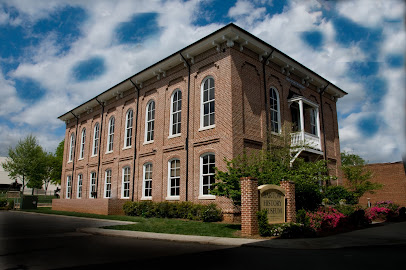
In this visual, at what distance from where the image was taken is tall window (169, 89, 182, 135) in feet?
67.7

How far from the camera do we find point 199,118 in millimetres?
18828

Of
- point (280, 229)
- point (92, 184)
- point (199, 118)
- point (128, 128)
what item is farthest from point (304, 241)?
point (92, 184)

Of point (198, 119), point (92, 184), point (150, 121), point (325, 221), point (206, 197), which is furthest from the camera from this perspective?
point (92, 184)

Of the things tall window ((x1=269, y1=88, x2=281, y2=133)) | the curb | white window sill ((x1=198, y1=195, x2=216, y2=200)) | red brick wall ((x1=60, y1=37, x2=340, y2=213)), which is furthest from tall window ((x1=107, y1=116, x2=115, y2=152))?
the curb

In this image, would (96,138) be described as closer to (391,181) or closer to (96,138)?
(96,138)

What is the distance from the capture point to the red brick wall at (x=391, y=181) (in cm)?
2694

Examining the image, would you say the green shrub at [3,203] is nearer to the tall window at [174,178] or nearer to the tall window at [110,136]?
the tall window at [110,136]

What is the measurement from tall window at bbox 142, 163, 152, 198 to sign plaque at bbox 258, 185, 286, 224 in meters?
11.6

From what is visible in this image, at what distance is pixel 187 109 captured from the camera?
19.6 meters

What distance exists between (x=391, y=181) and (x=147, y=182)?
21.6 meters

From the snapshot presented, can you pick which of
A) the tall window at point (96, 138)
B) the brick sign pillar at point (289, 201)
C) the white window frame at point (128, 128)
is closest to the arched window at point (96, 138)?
the tall window at point (96, 138)

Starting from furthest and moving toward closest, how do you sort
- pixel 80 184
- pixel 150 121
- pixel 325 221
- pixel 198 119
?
pixel 80 184 < pixel 150 121 < pixel 198 119 < pixel 325 221

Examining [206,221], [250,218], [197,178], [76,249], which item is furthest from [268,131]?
[76,249]

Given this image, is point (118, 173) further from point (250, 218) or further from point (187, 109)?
point (250, 218)
